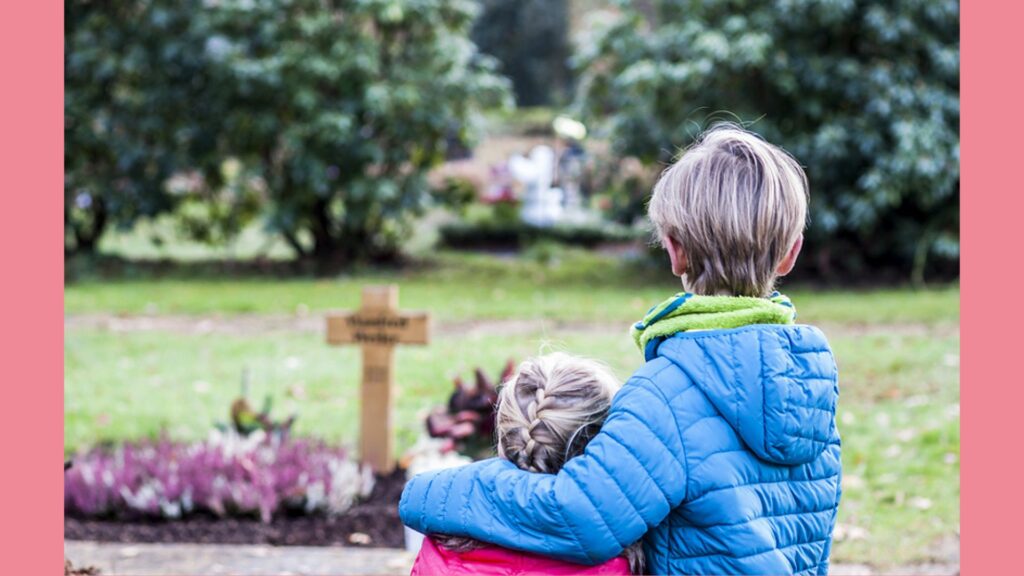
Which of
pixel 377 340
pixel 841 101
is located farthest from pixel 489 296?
pixel 377 340

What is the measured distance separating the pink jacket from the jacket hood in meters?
0.36

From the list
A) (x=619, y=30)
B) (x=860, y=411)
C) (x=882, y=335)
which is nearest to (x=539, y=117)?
(x=619, y=30)

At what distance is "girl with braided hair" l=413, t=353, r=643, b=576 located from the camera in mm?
2123

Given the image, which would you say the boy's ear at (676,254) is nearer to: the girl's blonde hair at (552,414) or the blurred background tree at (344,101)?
the girl's blonde hair at (552,414)

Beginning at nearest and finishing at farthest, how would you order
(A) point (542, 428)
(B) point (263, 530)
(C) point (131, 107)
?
(A) point (542, 428), (B) point (263, 530), (C) point (131, 107)

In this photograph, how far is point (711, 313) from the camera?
2045 millimetres

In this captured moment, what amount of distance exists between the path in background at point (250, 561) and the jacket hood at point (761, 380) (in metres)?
2.37

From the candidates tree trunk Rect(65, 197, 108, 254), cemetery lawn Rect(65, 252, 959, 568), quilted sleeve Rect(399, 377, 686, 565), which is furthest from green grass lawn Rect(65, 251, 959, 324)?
quilted sleeve Rect(399, 377, 686, 565)

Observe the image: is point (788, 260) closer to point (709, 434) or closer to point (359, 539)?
point (709, 434)

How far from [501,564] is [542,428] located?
263mm

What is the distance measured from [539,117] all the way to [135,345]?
1807 cm

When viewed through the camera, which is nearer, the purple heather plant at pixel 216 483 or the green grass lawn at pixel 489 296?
the purple heather plant at pixel 216 483

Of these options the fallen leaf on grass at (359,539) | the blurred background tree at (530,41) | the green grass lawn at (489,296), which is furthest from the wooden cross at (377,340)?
the blurred background tree at (530,41)

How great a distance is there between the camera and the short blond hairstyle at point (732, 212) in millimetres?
2057
